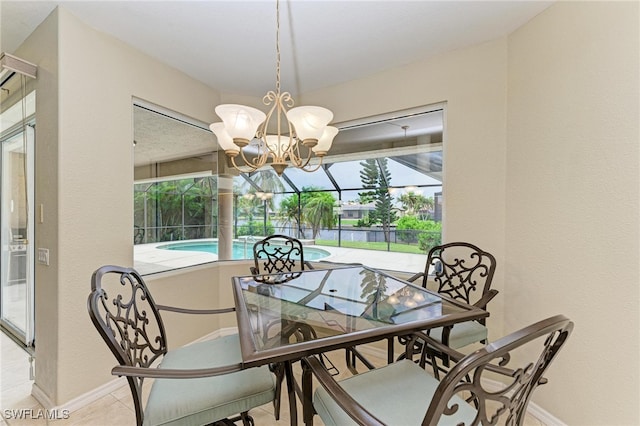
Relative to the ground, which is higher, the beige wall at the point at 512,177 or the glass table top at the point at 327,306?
the beige wall at the point at 512,177

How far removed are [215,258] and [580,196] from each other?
3053 mm

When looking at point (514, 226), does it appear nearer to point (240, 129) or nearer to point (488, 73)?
point (488, 73)

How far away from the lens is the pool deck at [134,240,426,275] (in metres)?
2.39

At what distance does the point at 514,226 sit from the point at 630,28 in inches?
46.9

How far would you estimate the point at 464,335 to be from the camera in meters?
1.76

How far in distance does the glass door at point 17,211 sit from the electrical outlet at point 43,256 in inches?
24.0

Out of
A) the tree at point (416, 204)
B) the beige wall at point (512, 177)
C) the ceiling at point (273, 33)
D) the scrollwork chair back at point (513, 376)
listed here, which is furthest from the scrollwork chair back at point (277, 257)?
the scrollwork chair back at point (513, 376)

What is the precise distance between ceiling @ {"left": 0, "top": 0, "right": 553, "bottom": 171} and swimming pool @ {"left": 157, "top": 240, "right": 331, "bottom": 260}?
2.82 feet

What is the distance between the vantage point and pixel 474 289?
2094 mm

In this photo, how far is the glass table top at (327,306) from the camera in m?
1.27

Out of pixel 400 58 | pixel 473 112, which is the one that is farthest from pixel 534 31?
pixel 400 58

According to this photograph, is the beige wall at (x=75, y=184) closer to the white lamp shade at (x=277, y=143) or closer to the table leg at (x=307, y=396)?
the white lamp shade at (x=277, y=143)

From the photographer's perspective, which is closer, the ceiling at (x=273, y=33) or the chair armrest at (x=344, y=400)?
the chair armrest at (x=344, y=400)

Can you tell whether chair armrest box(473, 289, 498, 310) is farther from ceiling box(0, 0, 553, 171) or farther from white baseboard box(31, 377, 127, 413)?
white baseboard box(31, 377, 127, 413)
